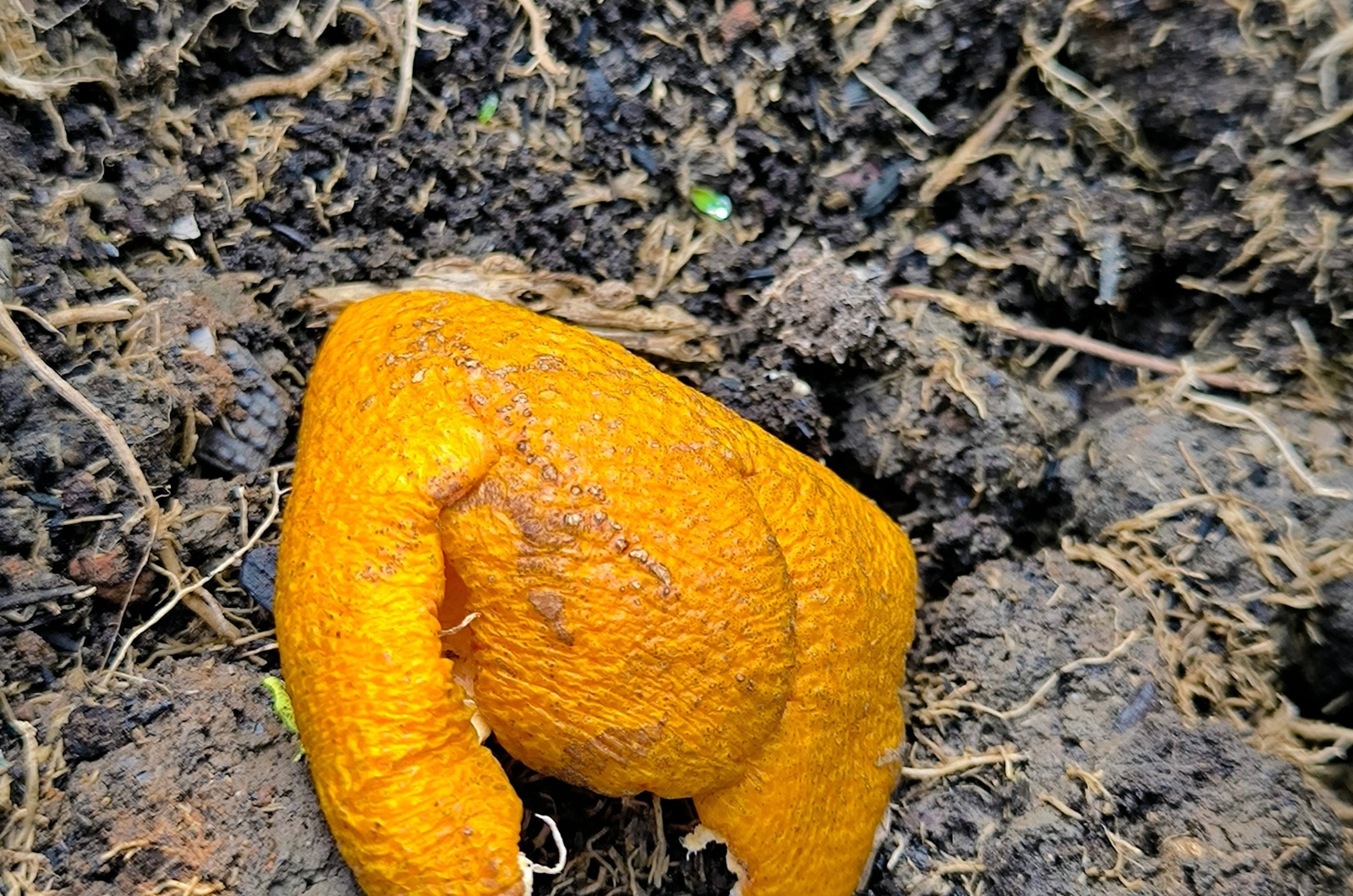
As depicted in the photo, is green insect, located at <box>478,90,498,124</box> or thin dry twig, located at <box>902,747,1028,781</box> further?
green insect, located at <box>478,90,498,124</box>

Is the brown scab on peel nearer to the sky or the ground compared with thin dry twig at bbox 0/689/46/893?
nearer to the sky

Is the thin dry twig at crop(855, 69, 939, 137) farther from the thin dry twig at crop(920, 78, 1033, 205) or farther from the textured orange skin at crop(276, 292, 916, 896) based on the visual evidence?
the textured orange skin at crop(276, 292, 916, 896)

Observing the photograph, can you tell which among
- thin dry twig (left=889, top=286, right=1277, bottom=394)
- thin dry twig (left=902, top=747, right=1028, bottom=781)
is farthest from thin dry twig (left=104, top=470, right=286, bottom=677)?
thin dry twig (left=889, top=286, right=1277, bottom=394)

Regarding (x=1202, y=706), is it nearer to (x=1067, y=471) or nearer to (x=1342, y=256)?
(x=1067, y=471)

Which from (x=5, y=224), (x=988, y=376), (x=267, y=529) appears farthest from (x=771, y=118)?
(x=5, y=224)

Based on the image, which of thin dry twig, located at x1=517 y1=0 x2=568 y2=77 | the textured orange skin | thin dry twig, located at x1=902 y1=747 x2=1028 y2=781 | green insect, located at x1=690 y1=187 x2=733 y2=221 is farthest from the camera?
green insect, located at x1=690 y1=187 x2=733 y2=221

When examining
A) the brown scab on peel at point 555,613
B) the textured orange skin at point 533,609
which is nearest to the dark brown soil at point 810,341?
the textured orange skin at point 533,609
